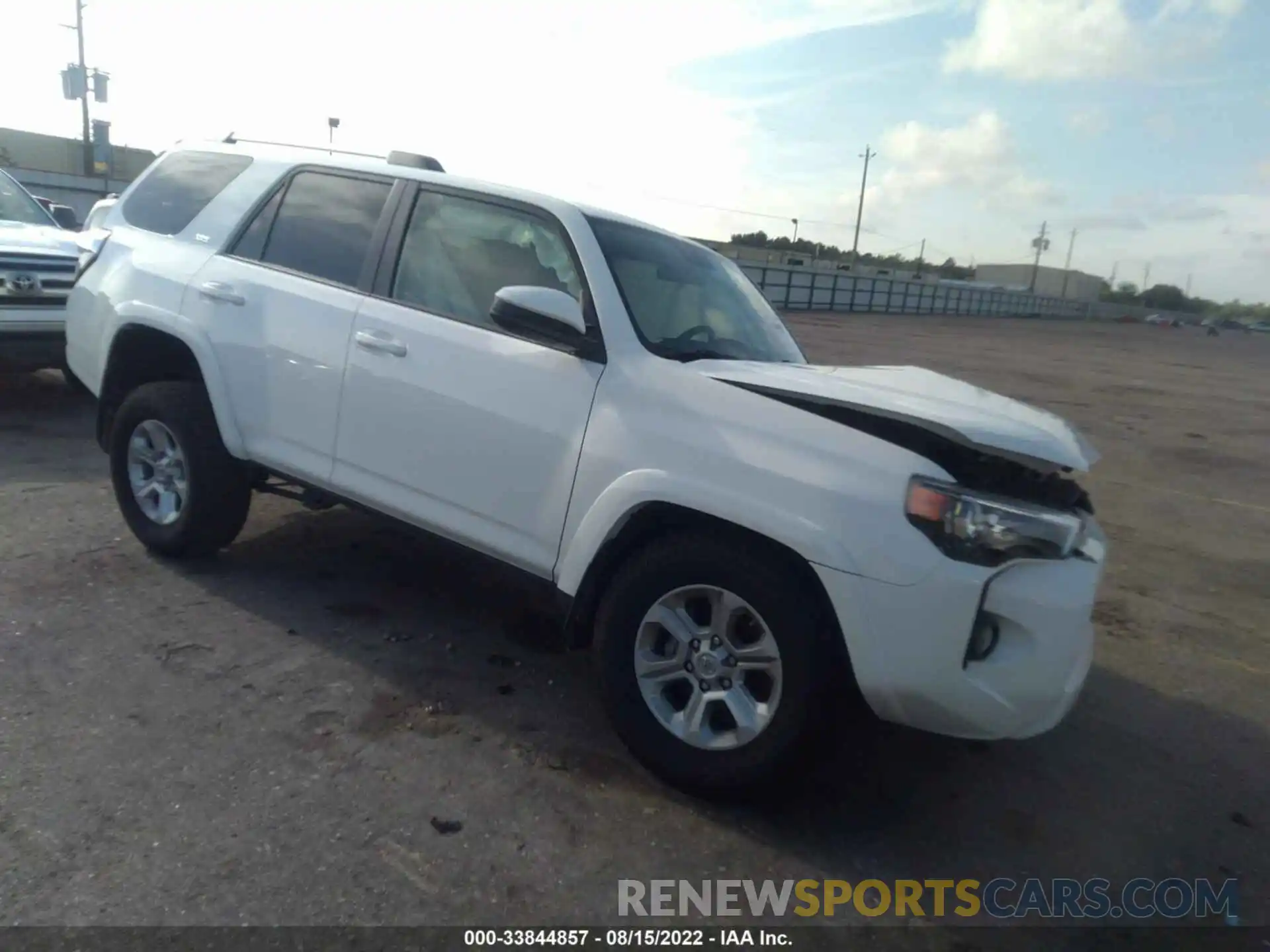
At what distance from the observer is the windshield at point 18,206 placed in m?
8.30

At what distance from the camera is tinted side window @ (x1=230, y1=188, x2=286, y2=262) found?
427 centimetres

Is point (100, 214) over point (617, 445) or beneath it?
over

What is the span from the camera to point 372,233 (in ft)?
13.1

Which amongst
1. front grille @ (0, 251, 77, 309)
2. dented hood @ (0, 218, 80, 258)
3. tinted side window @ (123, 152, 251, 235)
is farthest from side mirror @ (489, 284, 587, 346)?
dented hood @ (0, 218, 80, 258)

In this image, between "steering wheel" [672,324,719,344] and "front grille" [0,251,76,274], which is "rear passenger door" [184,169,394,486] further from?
"front grille" [0,251,76,274]

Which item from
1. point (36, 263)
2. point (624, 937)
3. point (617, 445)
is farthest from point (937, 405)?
point (36, 263)

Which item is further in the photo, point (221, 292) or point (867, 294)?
point (867, 294)

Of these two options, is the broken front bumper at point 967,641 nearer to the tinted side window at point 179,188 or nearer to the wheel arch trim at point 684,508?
the wheel arch trim at point 684,508

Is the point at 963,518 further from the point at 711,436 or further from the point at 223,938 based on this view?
the point at 223,938

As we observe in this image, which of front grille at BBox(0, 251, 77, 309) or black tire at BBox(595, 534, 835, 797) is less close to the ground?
front grille at BBox(0, 251, 77, 309)

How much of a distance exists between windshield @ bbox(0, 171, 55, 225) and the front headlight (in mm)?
8462

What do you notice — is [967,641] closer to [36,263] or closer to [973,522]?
[973,522]

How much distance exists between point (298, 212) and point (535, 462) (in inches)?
72.8

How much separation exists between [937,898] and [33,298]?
24.3 ft
